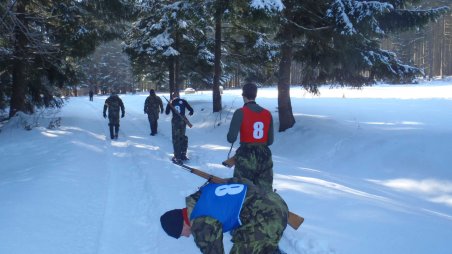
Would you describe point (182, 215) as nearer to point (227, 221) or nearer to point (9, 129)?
point (227, 221)

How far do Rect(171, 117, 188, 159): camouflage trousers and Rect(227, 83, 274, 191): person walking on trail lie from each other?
5.77 meters

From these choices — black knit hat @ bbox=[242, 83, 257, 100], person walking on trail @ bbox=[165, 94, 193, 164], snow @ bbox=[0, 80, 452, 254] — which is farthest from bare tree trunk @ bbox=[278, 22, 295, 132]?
black knit hat @ bbox=[242, 83, 257, 100]

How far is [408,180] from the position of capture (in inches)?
328

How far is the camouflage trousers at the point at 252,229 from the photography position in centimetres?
230

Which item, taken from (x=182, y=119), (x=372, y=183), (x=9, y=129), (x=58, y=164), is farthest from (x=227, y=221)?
(x=9, y=129)

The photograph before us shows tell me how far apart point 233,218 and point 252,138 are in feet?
9.91

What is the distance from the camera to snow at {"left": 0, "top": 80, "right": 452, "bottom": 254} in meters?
5.18

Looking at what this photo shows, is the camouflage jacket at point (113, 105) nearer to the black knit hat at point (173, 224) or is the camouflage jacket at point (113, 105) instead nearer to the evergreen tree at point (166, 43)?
the evergreen tree at point (166, 43)

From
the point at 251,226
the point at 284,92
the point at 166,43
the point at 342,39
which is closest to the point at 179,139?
the point at 284,92

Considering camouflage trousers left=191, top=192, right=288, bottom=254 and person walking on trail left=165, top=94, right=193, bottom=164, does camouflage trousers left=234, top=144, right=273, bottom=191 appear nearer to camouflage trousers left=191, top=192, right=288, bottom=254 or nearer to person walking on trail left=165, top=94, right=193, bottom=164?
camouflage trousers left=191, top=192, right=288, bottom=254

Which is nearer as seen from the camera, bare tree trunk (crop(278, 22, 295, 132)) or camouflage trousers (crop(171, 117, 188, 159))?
camouflage trousers (crop(171, 117, 188, 159))

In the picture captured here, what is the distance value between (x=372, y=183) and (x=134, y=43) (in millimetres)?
17856

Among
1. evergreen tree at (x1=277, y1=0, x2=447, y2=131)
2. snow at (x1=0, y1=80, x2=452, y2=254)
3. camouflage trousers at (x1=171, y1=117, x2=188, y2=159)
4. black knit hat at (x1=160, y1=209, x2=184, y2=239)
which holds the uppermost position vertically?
evergreen tree at (x1=277, y1=0, x2=447, y2=131)

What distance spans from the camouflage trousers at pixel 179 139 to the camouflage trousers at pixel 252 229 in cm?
863
